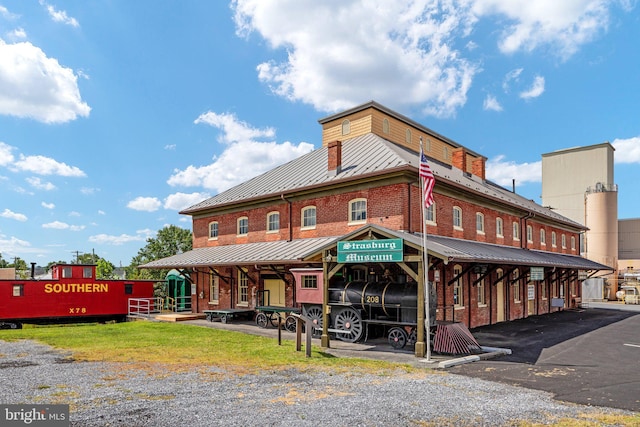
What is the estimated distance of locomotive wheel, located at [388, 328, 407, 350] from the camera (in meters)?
14.6

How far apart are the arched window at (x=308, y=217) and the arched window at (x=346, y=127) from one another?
21.2ft

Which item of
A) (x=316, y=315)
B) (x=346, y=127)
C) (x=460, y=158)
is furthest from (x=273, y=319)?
(x=460, y=158)

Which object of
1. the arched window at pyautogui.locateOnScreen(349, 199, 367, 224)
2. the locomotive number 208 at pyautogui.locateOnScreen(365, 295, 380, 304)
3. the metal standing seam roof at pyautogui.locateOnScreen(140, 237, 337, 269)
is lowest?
the locomotive number 208 at pyautogui.locateOnScreen(365, 295, 380, 304)

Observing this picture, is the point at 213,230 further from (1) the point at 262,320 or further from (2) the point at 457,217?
(2) the point at 457,217

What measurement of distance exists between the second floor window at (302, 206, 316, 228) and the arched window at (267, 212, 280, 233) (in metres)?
1.89

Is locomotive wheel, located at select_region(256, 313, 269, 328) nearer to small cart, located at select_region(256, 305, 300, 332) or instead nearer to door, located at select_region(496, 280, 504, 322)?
small cart, located at select_region(256, 305, 300, 332)

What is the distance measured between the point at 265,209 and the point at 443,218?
8.90 m

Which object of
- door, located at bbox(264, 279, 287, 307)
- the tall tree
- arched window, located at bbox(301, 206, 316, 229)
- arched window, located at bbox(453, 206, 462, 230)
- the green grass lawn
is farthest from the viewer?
the tall tree

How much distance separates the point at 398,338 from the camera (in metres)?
14.7

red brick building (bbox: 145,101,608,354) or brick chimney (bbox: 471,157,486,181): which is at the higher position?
brick chimney (bbox: 471,157,486,181)

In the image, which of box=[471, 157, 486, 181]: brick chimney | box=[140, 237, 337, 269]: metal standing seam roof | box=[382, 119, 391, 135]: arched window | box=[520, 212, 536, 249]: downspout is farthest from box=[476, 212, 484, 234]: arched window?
box=[140, 237, 337, 269]: metal standing seam roof

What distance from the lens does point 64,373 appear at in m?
11.1

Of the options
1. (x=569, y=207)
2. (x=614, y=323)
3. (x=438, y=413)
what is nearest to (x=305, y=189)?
(x=438, y=413)

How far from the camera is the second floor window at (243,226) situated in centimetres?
2510
